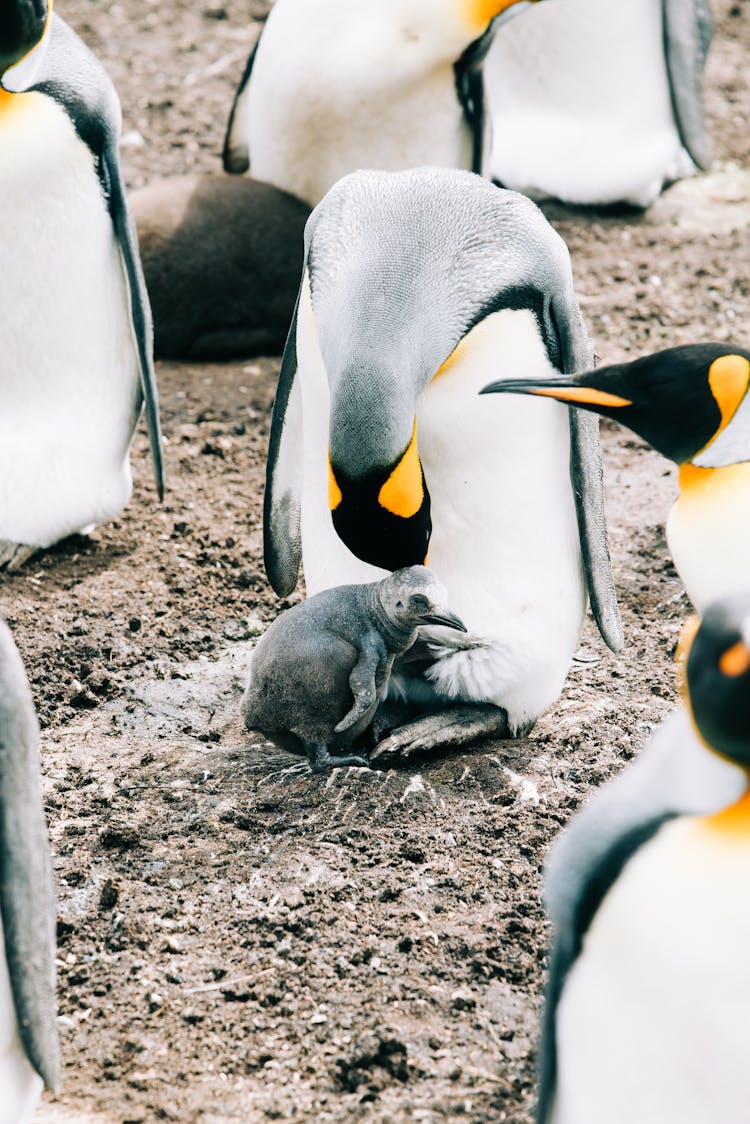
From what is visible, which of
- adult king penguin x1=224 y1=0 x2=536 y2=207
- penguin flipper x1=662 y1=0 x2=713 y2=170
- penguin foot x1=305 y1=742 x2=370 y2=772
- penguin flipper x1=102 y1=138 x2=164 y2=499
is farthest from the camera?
penguin flipper x1=662 y1=0 x2=713 y2=170

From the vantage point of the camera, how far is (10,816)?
6.75ft

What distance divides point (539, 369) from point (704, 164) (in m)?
3.38

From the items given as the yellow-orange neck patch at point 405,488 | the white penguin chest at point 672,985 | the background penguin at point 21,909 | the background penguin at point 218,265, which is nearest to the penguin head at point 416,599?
the yellow-orange neck patch at point 405,488

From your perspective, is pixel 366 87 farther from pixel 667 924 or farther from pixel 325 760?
pixel 667 924

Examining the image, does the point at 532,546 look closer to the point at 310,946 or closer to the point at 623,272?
the point at 310,946

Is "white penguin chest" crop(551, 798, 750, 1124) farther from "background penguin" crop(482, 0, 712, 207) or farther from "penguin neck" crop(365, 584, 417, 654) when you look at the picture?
"background penguin" crop(482, 0, 712, 207)

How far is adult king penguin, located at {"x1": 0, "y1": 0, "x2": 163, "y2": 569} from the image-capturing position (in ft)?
12.9

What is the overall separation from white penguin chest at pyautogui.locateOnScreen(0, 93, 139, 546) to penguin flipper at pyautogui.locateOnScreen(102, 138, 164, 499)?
1.3 inches

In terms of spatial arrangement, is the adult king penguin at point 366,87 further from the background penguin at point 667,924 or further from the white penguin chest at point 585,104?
the background penguin at point 667,924

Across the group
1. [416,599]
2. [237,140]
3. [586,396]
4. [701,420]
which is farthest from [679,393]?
[237,140]

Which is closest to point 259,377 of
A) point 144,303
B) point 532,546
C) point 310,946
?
point 144,303

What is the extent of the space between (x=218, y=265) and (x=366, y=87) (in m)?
0.76

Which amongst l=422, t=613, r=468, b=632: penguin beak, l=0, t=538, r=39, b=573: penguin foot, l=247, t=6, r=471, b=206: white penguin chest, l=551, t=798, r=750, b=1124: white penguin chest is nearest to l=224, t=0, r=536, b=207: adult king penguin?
l=247, t=6, r=471, b=206: white penguin chest

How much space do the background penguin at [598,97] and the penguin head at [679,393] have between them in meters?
3.77
